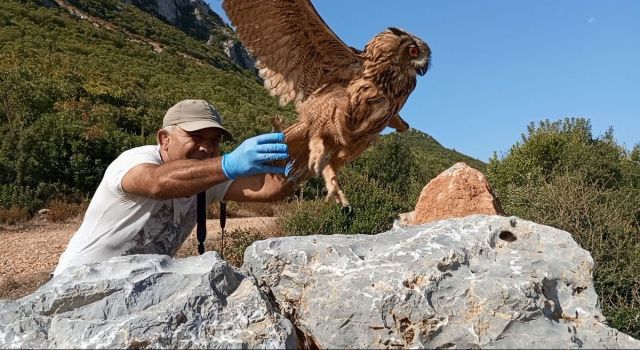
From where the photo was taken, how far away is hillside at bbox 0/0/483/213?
1337cm

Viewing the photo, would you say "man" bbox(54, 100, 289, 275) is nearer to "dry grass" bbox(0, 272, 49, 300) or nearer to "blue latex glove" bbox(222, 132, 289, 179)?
"blue latex glove" bbox(222, 132, 289, 179)

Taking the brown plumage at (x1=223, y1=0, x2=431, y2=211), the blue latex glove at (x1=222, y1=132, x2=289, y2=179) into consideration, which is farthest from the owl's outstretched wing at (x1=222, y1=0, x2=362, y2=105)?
the blue latex glove at (x1=222, y1=132, x2=289, y2=179)

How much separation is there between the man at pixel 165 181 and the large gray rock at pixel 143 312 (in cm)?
56

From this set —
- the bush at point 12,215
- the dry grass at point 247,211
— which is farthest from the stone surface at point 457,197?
the bush at point 12,215

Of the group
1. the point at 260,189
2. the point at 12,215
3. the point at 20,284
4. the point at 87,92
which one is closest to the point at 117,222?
the point at 260,189

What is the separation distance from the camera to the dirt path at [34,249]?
7.54 m

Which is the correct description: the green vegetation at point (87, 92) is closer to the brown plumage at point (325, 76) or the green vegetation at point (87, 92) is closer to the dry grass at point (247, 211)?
the dry grass at point (247, 211)

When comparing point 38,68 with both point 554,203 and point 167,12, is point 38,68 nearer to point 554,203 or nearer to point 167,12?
point 554,203

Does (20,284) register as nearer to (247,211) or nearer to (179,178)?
(179,178)

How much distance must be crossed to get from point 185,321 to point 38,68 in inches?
977

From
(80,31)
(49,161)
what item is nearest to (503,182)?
(49,161)

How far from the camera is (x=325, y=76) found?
8.95ft

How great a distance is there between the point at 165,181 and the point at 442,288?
1.45m

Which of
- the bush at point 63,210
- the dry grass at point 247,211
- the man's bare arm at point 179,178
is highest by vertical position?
the man's bare arm at point 179,178
